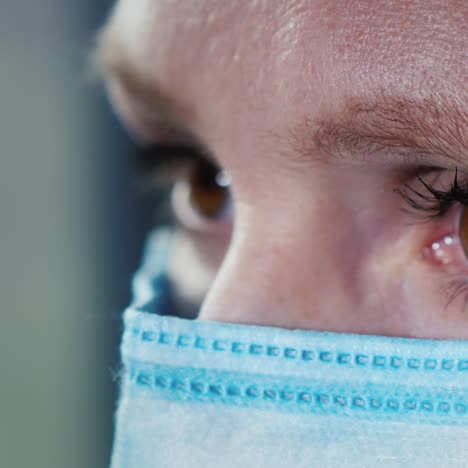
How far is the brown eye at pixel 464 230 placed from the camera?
711 millimetres

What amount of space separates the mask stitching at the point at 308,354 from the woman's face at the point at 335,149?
39 millimetres

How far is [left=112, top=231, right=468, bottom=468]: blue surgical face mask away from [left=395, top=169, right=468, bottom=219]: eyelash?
0.43 ft

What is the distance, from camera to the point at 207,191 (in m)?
1.10

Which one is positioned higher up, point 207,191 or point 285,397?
point 207,191

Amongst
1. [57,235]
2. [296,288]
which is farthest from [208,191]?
[57,235]

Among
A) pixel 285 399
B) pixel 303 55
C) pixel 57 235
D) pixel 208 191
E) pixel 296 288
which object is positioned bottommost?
pixel 285 399

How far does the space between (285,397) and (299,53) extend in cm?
30

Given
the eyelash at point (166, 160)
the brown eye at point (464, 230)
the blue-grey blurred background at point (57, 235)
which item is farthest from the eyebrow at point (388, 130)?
the blue-grey blurred background at point (57, 235)

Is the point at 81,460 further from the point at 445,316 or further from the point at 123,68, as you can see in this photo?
the point at 445,316

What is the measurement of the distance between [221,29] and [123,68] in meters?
0.23

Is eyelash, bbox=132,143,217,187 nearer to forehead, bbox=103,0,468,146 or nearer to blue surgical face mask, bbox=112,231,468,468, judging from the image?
forehead, bbox=103,0,468,146

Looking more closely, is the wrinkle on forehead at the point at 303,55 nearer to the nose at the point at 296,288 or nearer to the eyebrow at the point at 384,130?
the eyebrow at the point at 384,130

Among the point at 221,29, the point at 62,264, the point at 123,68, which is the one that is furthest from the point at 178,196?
the point at 62,264

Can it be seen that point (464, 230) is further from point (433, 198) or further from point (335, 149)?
point (335, 149)
